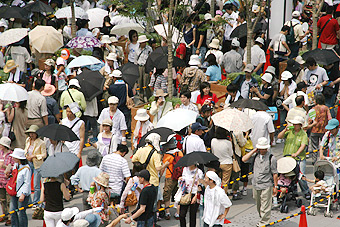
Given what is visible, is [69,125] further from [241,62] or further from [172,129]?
[241,62]

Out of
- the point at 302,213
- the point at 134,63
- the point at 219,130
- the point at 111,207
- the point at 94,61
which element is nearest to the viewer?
the point at 111,207

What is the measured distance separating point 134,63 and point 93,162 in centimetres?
768

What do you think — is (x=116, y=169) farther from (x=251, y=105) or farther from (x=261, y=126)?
(x=261, y=126)

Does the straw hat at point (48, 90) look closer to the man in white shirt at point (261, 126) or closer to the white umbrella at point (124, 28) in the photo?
the man in white shirt at point (261, 126)

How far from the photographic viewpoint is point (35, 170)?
12320 mm

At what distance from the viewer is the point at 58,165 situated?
415 inches

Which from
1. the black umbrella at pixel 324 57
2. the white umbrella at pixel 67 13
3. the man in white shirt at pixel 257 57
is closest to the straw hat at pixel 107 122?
the black umbrella at pixel 324 57

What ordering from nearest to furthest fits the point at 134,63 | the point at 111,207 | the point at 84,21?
the point at 111,207 → the point at 134,63 → the point at 84,21

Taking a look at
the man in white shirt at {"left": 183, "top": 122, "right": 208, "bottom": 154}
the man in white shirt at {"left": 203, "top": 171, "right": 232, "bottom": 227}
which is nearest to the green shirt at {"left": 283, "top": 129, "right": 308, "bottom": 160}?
the man in white shirt at {"left": 183, "top": 122, "right": 208, "bottom": 154}

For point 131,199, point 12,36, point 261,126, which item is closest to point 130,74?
point 12,36

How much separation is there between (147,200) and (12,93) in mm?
4609

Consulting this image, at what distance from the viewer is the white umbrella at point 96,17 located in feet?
73.6

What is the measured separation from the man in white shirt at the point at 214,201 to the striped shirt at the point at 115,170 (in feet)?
5.17

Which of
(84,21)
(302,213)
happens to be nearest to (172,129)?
(302,213)
